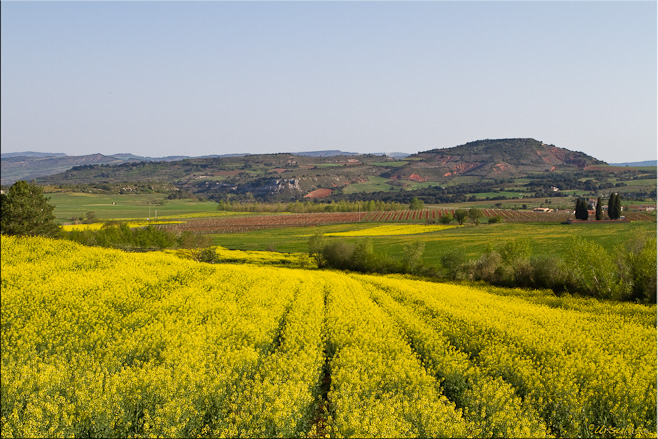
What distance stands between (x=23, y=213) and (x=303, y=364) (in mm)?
52567

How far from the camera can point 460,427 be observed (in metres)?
11.1

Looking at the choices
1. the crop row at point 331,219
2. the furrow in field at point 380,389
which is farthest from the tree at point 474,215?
the furrow in field at point 380,389

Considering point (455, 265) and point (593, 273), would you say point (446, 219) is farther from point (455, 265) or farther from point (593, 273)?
point (593, 273)

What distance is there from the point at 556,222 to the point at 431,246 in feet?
142

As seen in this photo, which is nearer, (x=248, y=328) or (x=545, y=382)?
(x=545, y=382)

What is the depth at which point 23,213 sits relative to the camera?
178 ft

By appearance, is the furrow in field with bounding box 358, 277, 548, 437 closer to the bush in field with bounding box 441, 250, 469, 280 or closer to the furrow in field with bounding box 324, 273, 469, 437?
the furrow in field with bounding box 324, 273, 469, 437

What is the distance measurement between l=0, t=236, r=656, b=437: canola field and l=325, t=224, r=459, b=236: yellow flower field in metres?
72.6

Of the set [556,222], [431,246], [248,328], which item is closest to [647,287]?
[248,328]

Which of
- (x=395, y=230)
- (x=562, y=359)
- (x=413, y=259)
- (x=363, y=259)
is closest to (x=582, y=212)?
(x=395, y=230)

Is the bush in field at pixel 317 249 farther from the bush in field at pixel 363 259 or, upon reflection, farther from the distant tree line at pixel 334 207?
the distant tree line at pixel 334 207

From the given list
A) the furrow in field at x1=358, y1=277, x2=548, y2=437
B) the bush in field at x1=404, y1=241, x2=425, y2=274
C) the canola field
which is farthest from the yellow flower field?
the furrow in field at x1=358, y1=277, x2=548, y2=437

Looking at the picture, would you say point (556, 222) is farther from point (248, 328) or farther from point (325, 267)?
point (248, 328)

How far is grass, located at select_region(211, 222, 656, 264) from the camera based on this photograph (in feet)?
239
